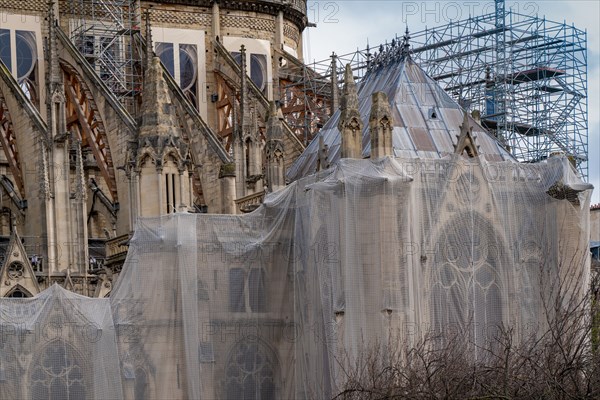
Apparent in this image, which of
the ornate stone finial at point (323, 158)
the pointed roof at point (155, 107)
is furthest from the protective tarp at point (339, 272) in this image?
the pointed roof at point (155, 107)

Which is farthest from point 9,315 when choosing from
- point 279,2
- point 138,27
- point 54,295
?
point 279,2

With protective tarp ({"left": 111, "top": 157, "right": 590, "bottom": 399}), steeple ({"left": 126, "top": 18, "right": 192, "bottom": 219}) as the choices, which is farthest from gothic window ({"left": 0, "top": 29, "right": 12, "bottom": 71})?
protective tarp ({"left": 111, "top": 157, "right": 590, "bottom": 399})

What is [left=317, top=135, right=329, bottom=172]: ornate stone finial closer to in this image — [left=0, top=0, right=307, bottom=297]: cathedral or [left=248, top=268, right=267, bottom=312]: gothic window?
[left=0, top=0, right=307, bottom=297]: cathedral

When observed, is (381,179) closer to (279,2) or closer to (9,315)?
(9,315)

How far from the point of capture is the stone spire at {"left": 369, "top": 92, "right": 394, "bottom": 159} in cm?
3547

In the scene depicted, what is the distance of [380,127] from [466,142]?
2224mm

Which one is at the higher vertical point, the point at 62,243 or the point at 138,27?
the point at 138,27

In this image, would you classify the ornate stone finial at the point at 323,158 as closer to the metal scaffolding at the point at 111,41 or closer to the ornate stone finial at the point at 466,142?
the ornate stone finial at the point at 466,142

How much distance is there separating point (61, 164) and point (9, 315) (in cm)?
1310

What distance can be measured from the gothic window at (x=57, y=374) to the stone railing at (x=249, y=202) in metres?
7.32

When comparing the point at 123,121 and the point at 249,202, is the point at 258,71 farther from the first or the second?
the point at 249,202

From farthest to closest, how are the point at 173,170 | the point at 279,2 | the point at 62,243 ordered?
the point at 279,2 < the point at 62,243 < the point at 173,170

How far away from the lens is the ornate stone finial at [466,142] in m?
36.9

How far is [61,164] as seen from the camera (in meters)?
49.3
